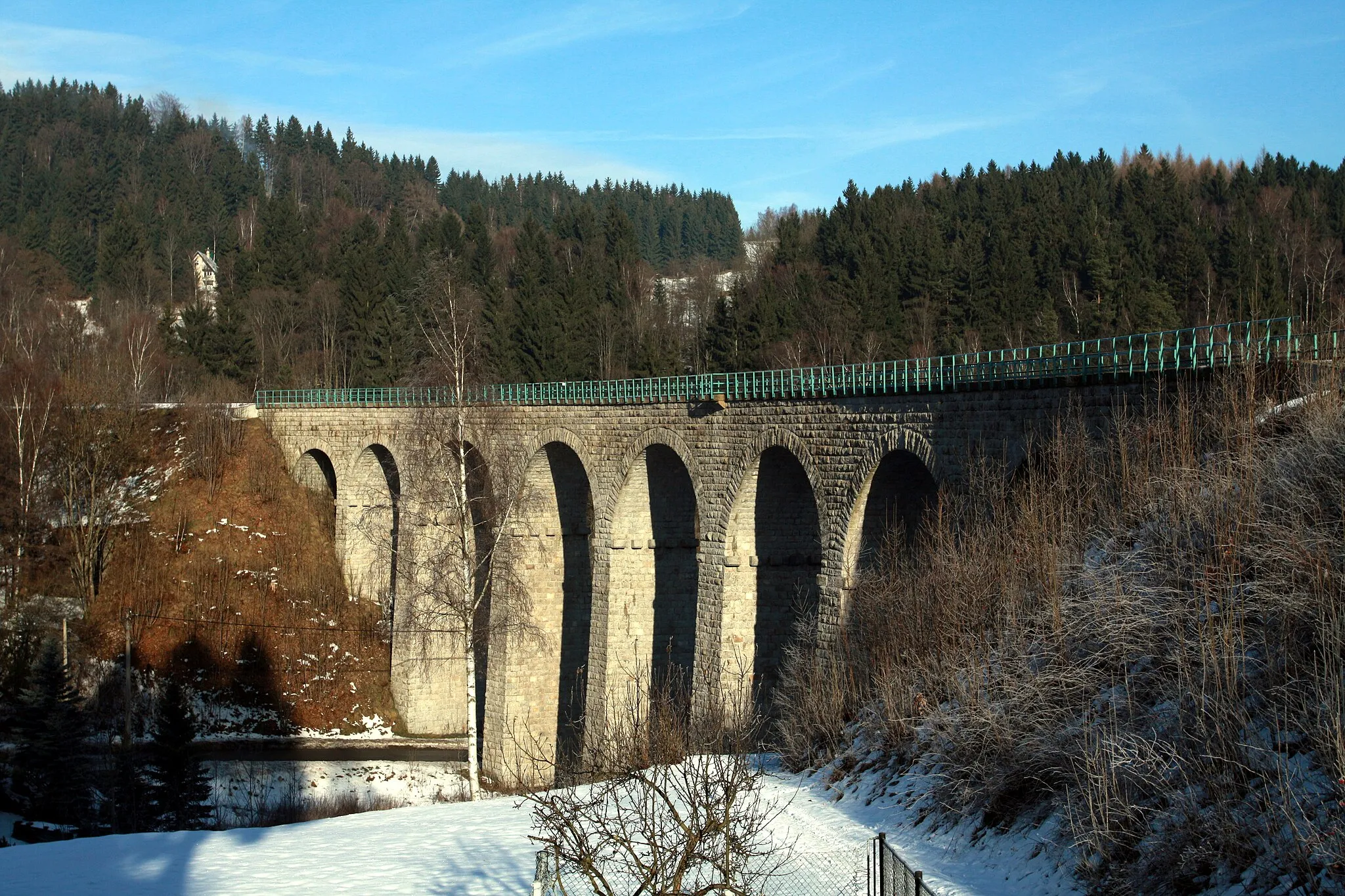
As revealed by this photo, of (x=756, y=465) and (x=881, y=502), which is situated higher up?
(x=756, y=465)

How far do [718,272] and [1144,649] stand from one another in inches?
3407

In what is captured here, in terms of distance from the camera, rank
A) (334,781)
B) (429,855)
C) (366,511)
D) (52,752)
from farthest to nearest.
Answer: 1. (366,511)
2. (334,781)
3. (52,752)
4. (429,855)

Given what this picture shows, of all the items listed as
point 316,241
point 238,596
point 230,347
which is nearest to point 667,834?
point 238,596

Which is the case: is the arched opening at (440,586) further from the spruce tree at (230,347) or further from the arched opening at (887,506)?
the spruce tree at (230,347)

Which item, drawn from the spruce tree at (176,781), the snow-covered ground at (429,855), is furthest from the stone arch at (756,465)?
the spruce tree at (176,781)

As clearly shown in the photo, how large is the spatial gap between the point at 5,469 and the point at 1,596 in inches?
163

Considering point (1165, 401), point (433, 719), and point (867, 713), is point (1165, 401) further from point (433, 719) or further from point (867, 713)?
point (433, 719)

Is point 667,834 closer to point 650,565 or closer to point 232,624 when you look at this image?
point 650,565

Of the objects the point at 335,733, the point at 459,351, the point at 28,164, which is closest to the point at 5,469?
the point at 335,733

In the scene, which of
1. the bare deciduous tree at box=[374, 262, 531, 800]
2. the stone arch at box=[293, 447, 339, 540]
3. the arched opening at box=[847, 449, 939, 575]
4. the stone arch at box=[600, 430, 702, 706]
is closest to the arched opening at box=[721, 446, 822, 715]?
the arched opening at box=[847, 449, 939, 575]

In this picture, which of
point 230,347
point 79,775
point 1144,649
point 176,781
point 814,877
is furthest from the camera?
point 230,347

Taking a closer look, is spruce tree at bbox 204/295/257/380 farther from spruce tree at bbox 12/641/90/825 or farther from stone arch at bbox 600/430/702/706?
stone arch at bbox 600/430/702/706

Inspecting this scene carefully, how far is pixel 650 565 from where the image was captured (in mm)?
26781

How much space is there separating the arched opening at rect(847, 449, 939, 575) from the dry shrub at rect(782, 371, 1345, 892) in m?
2.77
